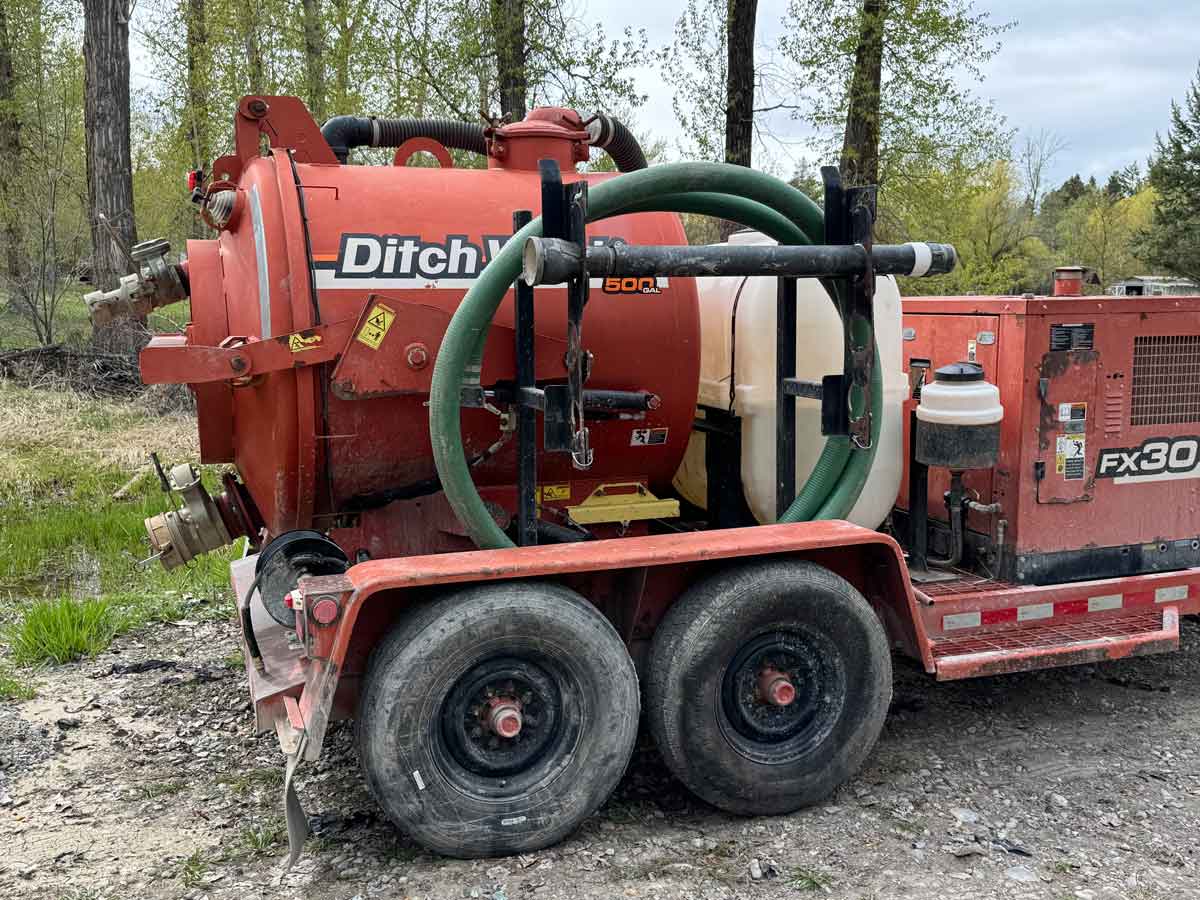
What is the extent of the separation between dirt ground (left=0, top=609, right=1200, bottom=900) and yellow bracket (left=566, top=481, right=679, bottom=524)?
2.98 ft

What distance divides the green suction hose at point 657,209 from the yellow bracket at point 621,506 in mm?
540

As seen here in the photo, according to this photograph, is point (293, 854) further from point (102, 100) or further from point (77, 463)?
point (102, 100)

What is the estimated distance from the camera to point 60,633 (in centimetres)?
521

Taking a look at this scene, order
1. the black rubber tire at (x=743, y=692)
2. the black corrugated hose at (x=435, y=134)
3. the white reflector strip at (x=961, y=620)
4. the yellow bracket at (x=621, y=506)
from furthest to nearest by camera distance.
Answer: the black corrugated hose at (x=435, y=134), the yellow bracket at (x=621, y=506), the white reflector strip at (x=961, y=620), the black rubber tire at (x=743, y=692)

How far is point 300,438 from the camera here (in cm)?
375

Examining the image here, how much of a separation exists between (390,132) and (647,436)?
1.78 meters

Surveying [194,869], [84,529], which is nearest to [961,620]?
[194,869]

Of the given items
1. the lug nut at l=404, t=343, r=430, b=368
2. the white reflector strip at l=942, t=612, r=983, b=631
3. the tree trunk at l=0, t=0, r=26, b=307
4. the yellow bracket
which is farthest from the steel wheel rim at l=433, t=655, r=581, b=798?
the tree trunk at l=0, t=0, r=26, b=307

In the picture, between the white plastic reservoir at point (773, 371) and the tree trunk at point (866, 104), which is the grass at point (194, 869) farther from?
the tree trunk at point (866, 104)

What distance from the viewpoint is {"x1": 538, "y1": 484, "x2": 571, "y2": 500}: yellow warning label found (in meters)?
4.14

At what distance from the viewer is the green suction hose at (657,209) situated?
3.41 metres

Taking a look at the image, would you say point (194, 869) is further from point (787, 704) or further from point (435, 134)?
point (435, 134)

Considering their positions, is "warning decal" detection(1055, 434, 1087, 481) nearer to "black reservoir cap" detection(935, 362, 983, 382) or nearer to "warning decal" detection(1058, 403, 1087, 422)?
"warning decal" detection(1058, 403, 1087, 422)

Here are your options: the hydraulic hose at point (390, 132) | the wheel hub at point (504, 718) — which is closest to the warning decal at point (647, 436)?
the wheel hub at point (504, 718)
